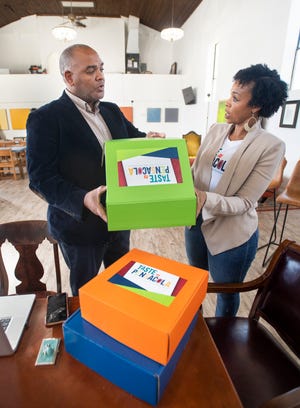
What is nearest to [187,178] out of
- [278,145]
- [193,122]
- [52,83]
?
[278,145]

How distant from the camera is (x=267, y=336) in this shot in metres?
1.03

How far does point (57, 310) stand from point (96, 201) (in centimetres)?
37

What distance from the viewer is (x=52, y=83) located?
707 centimetres

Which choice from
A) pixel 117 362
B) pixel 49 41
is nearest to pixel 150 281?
pixel 117 362

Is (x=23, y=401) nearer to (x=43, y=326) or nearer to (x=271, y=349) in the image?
(x=43, y=326)

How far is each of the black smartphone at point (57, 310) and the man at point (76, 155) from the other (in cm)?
28

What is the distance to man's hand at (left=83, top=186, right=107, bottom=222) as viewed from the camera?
0.80m

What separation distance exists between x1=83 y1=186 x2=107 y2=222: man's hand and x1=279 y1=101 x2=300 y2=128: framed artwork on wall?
287 centimetres

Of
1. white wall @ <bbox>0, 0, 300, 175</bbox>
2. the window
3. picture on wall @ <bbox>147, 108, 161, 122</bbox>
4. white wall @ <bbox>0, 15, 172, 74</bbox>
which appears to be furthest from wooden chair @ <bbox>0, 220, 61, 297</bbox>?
white wall @ <bbox>0, 15, 172, 74</bbox>

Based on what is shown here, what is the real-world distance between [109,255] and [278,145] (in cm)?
100

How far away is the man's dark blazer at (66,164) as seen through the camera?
0.94 m

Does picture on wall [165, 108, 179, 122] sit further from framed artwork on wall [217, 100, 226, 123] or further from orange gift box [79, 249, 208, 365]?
orange gift box [79, 249, 208, 365]

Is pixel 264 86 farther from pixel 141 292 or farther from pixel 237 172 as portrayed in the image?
pixel 141 292

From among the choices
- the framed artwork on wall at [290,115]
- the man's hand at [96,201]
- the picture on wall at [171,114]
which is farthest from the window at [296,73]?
the picture on wall at [171,114]
